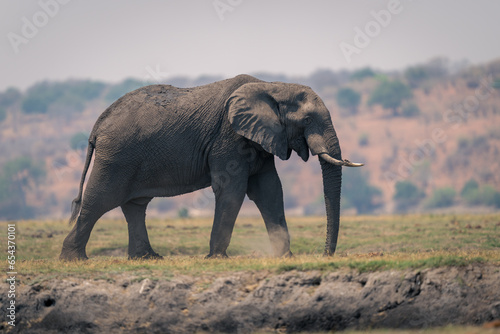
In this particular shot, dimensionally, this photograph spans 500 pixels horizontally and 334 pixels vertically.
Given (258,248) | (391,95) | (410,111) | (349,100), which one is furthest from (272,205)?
(349,100)

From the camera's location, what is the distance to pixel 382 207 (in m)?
127

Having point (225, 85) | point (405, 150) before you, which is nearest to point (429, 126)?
point (405, 150)

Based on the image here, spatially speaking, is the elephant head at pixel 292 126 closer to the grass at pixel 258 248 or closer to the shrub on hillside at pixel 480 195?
the grass at pixel 258 248

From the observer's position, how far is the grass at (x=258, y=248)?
55.0 feet

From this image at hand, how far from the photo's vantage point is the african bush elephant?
19234 mm

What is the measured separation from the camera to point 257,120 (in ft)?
63.3

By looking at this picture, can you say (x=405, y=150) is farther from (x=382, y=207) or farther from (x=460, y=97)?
(x=460, y=97)

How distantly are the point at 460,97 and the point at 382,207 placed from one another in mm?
43468

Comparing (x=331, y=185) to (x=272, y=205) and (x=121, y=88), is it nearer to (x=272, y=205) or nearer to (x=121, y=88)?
(x=272, y=205)

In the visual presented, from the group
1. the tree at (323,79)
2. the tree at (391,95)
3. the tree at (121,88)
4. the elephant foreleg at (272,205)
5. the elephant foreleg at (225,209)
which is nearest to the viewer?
the elephant foreleg at (225,209)

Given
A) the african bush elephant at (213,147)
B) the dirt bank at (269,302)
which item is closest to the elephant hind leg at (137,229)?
the african bush elephant at (213,147)

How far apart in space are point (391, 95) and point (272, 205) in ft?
470

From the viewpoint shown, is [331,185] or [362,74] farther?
[362,74]

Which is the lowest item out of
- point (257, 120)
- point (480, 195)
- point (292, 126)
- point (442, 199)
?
point (442, 199)
